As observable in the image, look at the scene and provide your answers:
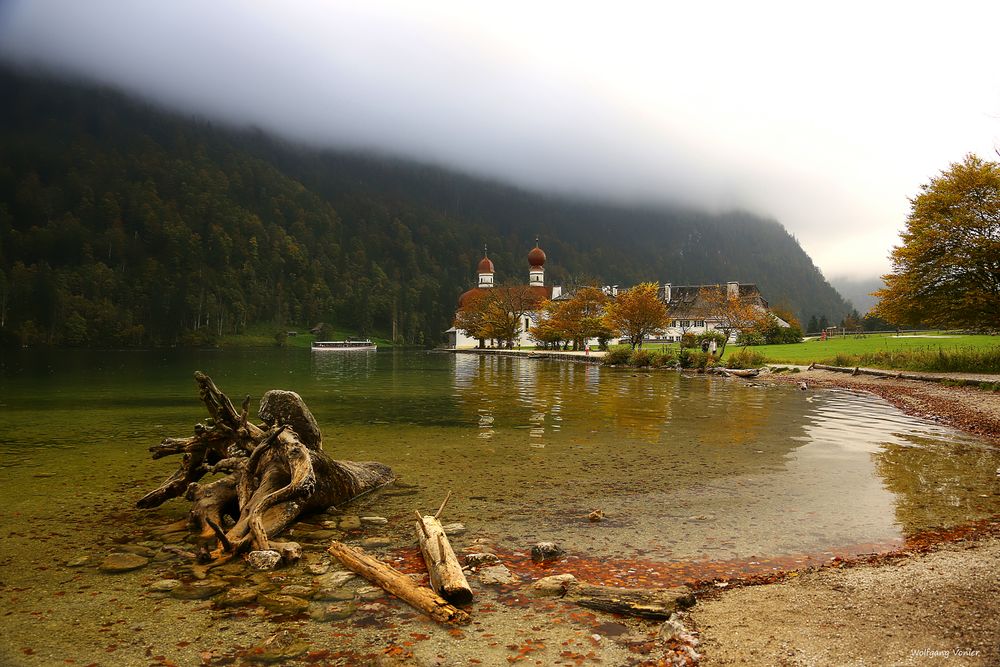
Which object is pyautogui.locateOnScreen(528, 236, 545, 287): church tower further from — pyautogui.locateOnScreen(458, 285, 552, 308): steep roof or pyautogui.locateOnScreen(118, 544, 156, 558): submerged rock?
pyautogui.locateOnScreen(118, 544, 156, 558): submerged rock

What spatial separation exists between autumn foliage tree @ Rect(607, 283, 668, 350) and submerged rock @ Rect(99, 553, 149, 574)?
227 ft

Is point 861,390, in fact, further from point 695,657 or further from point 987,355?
point 695,657

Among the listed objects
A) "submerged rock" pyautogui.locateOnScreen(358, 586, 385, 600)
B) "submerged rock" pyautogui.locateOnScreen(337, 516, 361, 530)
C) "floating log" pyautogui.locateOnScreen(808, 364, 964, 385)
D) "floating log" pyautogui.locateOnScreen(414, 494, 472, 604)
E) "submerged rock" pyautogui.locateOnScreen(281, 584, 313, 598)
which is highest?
"floating log" pyautogui.locateOnScreen(808, 364, 964, 385)

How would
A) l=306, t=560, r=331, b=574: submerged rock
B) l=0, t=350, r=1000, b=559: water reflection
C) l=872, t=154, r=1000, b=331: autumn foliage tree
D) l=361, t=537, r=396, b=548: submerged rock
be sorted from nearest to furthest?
l=306, t=560, r=331, b=574: submerged rock, l=361, t=537, r=396, b=548: submerged rock, l=0, t=350, r=1000, b=559: water reflection, l=872, t=154, r=1000, b=331: autumn foliage tree

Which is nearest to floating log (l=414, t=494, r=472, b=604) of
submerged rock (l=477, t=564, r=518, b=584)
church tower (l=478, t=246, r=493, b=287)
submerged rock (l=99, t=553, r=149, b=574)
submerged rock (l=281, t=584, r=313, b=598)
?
submerged rock (l=477, t=564, r=518, b=584)

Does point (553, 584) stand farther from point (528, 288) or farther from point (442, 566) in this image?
point (528, 288)

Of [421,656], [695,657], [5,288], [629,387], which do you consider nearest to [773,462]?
[695,657]

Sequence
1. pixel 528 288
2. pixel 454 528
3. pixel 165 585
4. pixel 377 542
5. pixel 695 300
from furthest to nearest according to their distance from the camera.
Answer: pixel 528 288 → pixel 695 300 → pixel 454 528 → pixel 377 542 → pixel 165 585

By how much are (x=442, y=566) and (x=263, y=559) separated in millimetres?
2617

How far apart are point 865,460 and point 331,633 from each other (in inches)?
563

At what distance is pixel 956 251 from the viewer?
36.4 m

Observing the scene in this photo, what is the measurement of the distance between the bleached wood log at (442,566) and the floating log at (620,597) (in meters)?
0.92

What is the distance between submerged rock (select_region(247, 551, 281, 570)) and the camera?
26.9ft

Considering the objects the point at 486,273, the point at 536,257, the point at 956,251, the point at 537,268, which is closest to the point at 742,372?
the point at 956,251
